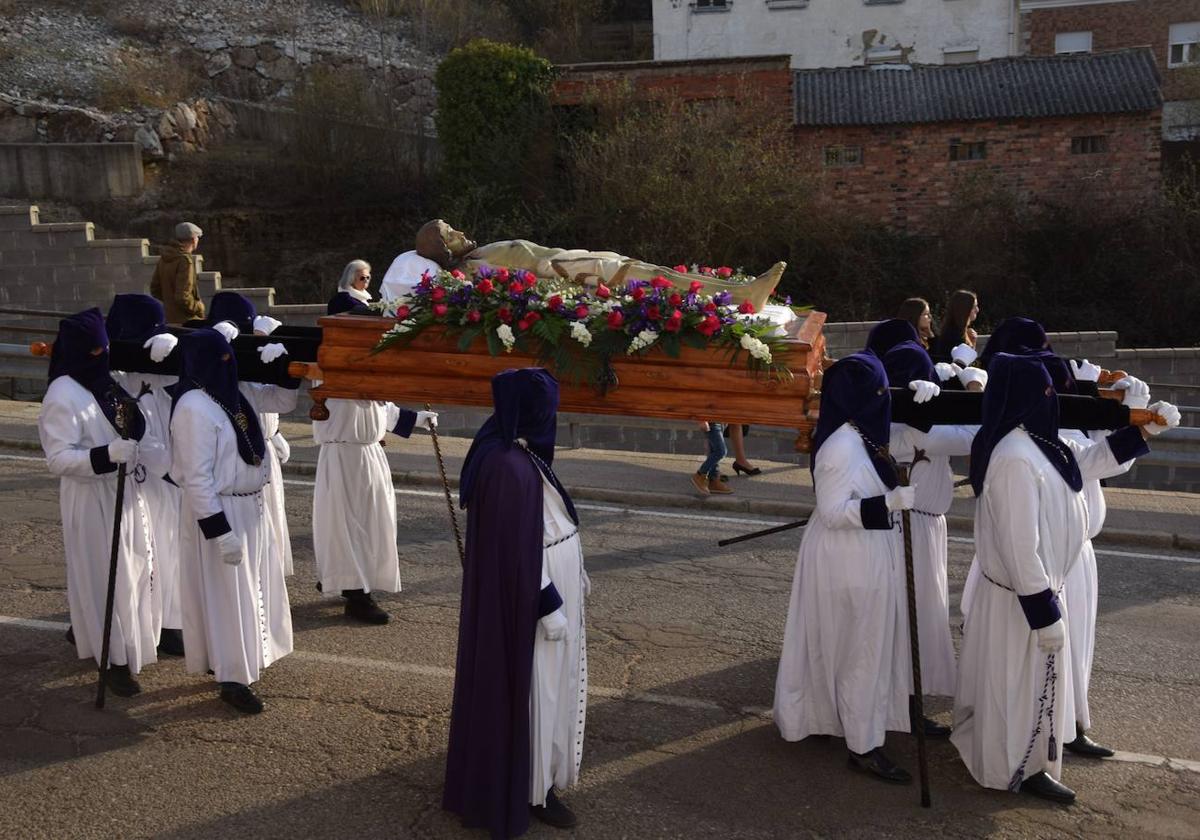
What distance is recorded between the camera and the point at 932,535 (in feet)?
23.1

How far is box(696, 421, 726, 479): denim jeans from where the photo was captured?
1144 cm

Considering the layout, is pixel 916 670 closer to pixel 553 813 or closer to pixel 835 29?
pixel 553 813

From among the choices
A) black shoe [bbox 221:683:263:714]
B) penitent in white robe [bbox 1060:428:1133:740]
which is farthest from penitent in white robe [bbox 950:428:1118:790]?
black shoe [bbox 221:683:263:714]

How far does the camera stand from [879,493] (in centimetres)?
616

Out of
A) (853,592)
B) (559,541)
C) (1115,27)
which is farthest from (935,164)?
(559,541)

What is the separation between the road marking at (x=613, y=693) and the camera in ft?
20.6

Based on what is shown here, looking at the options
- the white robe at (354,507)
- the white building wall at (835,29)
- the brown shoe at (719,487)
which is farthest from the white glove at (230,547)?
the white building wall at (835,29)

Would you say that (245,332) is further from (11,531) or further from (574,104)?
(574,104)

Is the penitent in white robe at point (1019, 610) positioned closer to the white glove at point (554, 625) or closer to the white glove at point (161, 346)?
the white glove at point (554, 625)

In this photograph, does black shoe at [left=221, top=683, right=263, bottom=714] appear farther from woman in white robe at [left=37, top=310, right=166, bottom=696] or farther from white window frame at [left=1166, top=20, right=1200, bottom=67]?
white window frame at [left=1166, top=20, right=1200, bottom=67]

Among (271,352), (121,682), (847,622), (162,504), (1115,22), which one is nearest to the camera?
(847,622)

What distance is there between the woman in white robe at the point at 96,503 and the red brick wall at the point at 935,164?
738 inches

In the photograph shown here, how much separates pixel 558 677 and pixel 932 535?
8.47 feet

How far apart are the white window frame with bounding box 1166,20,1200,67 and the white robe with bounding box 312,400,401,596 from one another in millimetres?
28986
